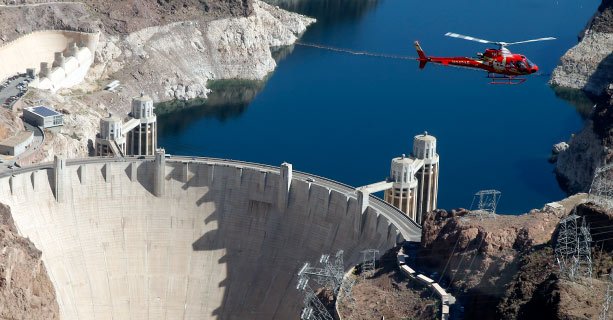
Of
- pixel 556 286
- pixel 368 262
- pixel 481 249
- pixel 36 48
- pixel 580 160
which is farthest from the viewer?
pixel 36 48

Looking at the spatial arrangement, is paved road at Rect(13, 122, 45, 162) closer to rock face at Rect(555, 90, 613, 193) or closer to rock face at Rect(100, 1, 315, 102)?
rock face at Rect(100, 1, 315, 102)

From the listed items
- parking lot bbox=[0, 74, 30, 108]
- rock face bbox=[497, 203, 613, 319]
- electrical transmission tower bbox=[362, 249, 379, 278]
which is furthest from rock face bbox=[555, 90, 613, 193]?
rock face bbox=[497, 203, 613, 319]

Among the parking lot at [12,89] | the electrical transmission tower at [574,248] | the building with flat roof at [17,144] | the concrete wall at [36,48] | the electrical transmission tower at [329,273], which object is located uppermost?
the concrete wall at [36,48]

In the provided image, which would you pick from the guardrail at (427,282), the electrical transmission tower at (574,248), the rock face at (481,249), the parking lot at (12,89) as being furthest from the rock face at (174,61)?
the electrical transmission tower at (574,248)

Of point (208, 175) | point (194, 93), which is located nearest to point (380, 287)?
point (208, 175)

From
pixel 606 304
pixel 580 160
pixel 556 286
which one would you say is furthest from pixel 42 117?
pixel 606 304

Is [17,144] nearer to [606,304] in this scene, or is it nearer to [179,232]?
[179,232]

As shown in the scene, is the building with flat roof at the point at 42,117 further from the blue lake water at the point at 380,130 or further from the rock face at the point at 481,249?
the rock face at the point at 481,249
